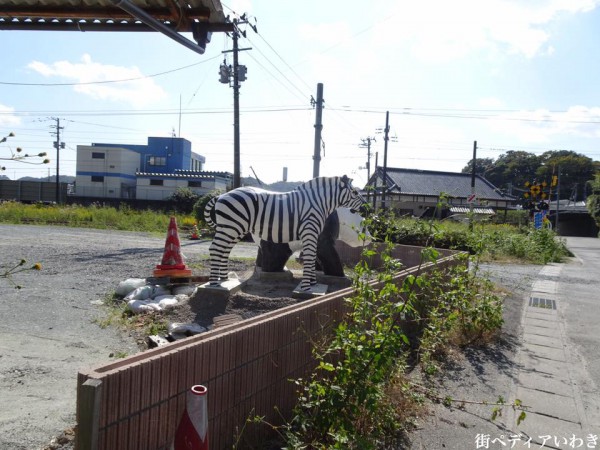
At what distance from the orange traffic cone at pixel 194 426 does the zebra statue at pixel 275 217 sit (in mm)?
5115

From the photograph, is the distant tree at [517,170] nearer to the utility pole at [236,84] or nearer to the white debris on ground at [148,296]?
the utility pole at [236,84]

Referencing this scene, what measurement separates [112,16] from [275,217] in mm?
5017

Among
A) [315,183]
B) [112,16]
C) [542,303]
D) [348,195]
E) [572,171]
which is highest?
[572,171]

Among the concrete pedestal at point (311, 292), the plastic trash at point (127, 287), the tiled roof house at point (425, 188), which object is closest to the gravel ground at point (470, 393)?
the concrete pedestal at point (311, 292)

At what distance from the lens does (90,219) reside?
1054 inches

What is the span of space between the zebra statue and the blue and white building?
112ft

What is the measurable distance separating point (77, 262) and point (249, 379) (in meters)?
9.95

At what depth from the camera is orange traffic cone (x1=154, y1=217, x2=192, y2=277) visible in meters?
8.23

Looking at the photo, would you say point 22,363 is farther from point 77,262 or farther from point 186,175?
point 186,175

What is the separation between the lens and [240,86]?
20.8 meters

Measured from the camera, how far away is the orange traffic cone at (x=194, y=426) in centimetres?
234

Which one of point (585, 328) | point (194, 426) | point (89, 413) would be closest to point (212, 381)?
point (194, 426)

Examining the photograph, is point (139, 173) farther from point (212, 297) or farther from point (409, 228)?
point (212, 297)

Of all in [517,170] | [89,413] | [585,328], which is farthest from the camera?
[517,170]
